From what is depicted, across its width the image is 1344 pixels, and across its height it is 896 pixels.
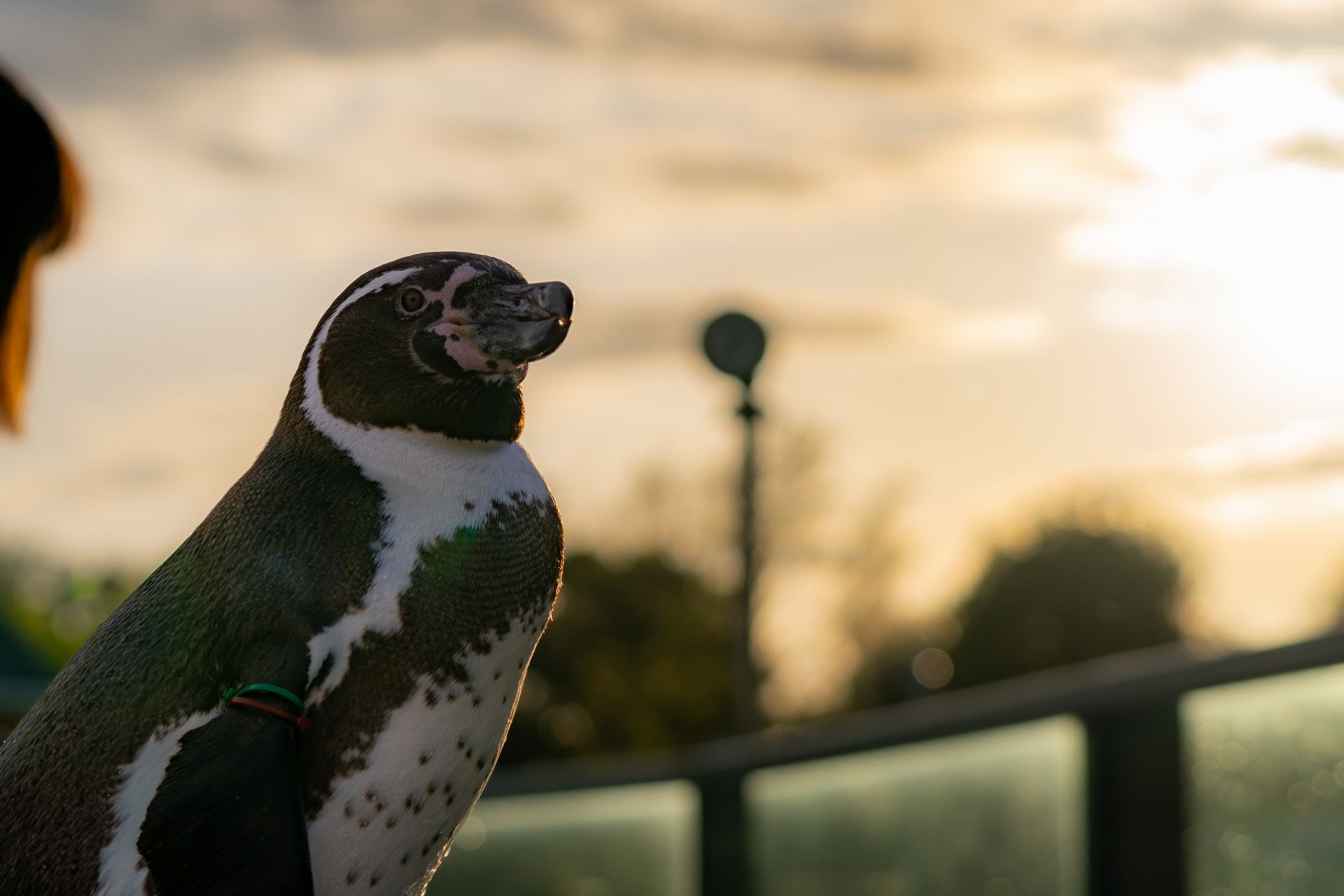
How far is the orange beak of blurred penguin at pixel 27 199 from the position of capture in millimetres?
2898


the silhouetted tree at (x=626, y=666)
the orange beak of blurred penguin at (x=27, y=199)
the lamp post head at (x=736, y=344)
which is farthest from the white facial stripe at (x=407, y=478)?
the silhouetted tree at (x=626, y=666)

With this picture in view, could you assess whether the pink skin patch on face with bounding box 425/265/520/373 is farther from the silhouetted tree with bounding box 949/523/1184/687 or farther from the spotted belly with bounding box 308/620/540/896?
the silhouetted tree with bounding box 949/523/1184/687

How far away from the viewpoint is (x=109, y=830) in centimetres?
197

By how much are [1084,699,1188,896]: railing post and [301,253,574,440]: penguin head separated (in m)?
4.06

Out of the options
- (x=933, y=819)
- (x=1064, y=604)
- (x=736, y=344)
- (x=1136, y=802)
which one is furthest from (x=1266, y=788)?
(x=1064, y=604)

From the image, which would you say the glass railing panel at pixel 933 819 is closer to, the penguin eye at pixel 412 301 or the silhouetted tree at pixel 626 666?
the penguin eye at pixel 412 301

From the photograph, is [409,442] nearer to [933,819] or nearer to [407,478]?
[407,478]

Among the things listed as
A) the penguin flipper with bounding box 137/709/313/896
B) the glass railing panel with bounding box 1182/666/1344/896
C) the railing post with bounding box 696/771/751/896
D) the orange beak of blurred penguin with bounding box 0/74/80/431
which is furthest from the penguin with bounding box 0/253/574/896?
the railing post with bounding box 696/771/751/896

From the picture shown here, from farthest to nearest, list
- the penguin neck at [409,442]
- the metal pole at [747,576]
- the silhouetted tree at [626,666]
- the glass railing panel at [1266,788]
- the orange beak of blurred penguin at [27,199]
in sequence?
the silhouetted tree at [626,666]
the metal pole at [747,576]
the glass railing panel at [1266,788]
the orange beak of blurred penguin at [27,199]
the penguin neck at [409,442]

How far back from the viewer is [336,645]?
1.98 meters

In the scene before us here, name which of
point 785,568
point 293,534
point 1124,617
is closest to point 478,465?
point 293,534

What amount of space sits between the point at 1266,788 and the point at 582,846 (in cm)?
A: 315

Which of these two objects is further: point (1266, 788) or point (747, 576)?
point (747, 576)

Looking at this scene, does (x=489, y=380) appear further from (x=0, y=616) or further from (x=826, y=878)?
(x=0, y=616)
